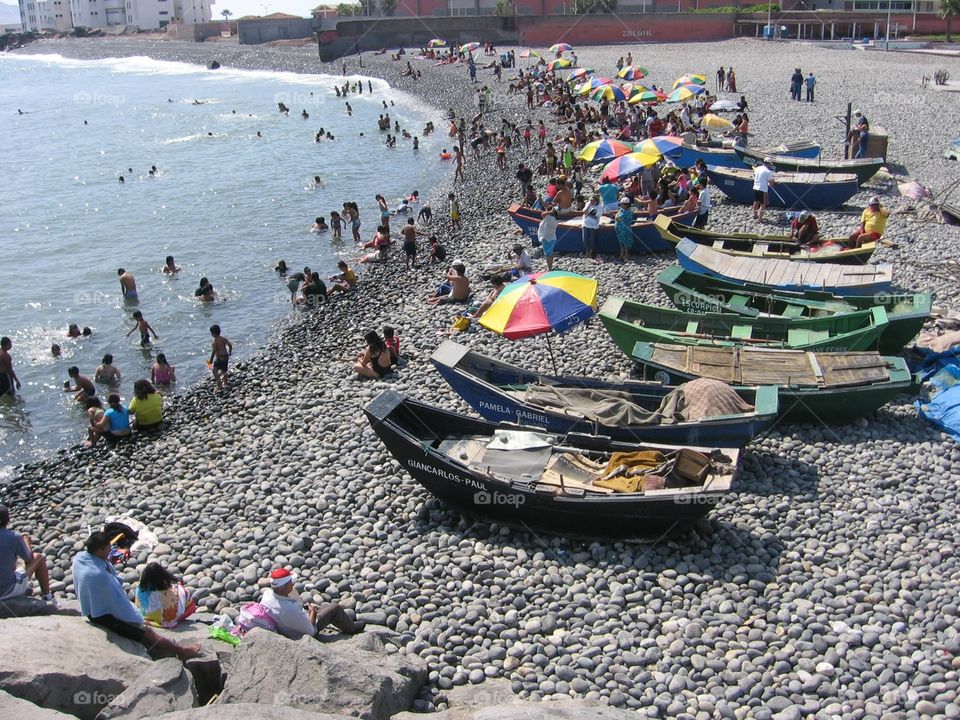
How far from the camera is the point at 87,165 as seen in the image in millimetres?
49406

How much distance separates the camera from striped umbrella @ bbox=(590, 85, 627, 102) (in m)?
36.4

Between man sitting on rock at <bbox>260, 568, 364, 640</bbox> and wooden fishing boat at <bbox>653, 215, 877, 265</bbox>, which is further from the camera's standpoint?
wooden fishing boat at <bbox>653, 215, 877, 265</bbox>

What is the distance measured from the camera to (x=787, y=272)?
1773cm

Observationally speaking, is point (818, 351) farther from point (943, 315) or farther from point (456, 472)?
point (456, 472)

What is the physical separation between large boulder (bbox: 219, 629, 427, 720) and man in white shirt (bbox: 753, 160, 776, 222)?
62.8 feet

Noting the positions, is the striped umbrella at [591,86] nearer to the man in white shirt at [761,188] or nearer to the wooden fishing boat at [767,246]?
the man in white shirt at [761,188]

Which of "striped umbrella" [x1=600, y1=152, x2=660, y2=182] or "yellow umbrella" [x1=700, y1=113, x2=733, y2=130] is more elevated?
"yellow umbrella" [x1=700, y1=113, x2=733, y2=130]

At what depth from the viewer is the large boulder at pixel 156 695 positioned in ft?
22.2

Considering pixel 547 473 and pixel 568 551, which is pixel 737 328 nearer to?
pixel 547 473

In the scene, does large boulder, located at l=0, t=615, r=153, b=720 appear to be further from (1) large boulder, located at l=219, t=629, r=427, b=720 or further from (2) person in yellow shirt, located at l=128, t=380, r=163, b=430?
(2) person in yellow shirt, located at l=128, t=380, r=163, b=430

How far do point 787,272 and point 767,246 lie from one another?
2165 mm

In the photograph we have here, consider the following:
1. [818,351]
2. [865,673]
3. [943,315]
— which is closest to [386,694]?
[865,673]

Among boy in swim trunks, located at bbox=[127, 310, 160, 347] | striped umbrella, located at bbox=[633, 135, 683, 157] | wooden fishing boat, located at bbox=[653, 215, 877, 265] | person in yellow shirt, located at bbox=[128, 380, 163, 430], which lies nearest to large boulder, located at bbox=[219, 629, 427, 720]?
person in yellow shirt, located at bbox=[128, 380, 163, 430]

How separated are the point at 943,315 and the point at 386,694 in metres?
13.3
